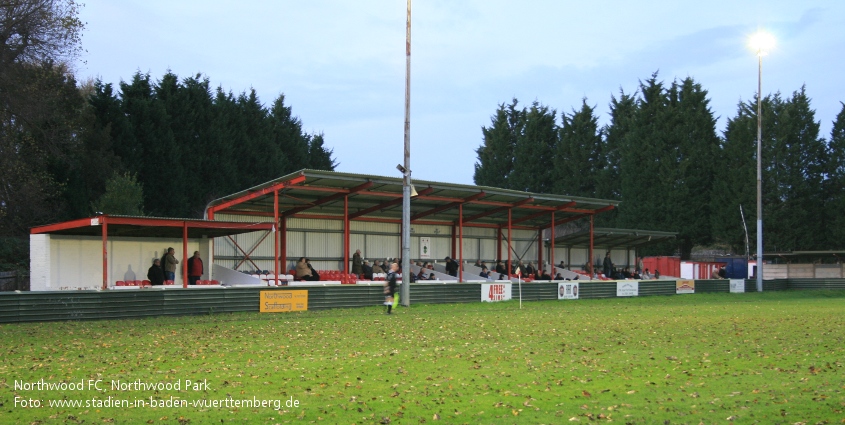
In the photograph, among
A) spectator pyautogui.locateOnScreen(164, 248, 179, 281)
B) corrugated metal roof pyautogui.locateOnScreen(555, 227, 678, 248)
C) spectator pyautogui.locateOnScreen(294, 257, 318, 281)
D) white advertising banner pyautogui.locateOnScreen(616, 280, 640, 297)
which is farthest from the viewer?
corrugated metal roof pyautogui.locateOnScreen(555, 227, 678, 248)

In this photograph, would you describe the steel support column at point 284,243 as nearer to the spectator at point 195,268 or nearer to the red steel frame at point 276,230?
the red steel frame at point 276,230

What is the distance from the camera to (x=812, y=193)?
196ft

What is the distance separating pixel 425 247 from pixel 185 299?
19424 millimetres

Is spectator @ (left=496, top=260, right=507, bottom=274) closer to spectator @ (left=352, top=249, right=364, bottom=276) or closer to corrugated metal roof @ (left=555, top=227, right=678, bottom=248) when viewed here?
corrugated metal roof @ (left=555, top=227, right=678, bottom=248)

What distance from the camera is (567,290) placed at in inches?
1480

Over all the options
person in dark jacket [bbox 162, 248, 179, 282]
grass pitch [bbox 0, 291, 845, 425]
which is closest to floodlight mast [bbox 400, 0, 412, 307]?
grass pitch [bbox 0, 291, 845, 425]

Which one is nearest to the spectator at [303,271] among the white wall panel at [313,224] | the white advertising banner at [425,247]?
the white wall panel at [313,224]

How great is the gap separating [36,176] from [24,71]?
493cm

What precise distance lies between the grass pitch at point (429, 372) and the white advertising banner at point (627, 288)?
775 inches

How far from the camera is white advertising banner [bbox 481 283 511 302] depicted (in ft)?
112

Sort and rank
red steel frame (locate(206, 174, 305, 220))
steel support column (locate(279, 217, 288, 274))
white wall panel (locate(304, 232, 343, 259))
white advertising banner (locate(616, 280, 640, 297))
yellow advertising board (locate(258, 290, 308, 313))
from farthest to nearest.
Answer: white advertising banner (locate(616, 280, 640, 297)), white wall panel (locate(304, 232, 343, 259)), steel support column (locate(279, 217, 288, 274)), red steel frame (locate(206, 174, 305, 220)), yellow advertising board (locate(258, 290, 308, 313))

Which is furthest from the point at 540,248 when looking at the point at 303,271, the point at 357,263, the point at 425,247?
the point at 303,271

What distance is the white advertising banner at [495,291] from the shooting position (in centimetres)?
3412

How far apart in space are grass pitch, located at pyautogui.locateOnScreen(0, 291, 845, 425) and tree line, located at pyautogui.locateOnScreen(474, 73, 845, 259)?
4235 centimetres
